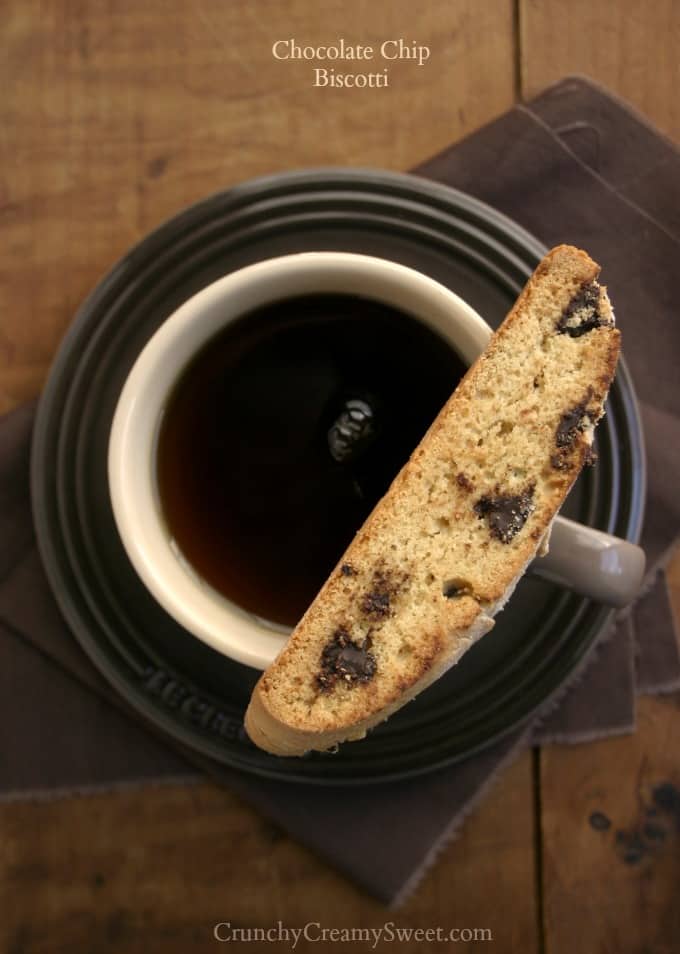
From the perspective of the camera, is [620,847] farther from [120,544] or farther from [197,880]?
[120,544]

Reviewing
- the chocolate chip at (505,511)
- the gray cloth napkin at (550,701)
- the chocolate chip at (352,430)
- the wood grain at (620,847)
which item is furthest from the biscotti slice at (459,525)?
the wood grain at (620,847)

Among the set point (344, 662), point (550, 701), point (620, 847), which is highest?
point (344, 662)

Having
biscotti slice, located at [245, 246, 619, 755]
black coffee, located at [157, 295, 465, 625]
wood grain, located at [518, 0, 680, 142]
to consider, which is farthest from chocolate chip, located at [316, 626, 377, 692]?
wood grain, located at [518, 0, 680, 142]

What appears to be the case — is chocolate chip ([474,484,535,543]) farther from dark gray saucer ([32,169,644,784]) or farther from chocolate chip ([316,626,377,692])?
dark gray saucer ([32,169,644,784])

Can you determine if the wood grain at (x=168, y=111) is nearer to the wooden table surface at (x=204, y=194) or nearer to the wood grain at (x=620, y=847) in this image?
the wooden table surface at (x=204, y=194)

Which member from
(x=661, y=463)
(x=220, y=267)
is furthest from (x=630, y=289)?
(x=220, y=267)

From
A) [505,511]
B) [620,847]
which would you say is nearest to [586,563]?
[505,511]
